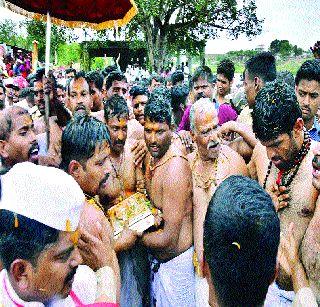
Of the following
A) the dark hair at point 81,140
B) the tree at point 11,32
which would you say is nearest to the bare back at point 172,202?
the dark hair at point 81,140

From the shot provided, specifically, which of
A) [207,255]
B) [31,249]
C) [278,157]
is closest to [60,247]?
[31,249]

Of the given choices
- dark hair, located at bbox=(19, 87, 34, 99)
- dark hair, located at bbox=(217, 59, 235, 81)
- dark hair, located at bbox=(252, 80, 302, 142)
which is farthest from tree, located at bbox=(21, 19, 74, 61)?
dark hair, located at bbox=(252, 80, 302, 142)

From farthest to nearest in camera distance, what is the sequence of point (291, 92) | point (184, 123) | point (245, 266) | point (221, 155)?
point (184, 123) < point (221, 155) < point (291, 92) < point (245, 266)

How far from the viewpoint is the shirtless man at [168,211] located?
3.40m

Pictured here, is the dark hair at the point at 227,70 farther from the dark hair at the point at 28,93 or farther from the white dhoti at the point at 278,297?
the white dhoti at the point at 278,297

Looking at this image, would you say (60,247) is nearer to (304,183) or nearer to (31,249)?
(31,249)

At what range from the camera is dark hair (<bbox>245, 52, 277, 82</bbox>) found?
15.4 feet

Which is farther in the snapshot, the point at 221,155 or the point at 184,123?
the point at 184,123

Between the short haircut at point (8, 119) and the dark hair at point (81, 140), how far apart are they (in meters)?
0.78

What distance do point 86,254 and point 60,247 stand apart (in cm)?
45

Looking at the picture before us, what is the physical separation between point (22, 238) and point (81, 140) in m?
1.18

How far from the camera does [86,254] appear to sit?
2.19m

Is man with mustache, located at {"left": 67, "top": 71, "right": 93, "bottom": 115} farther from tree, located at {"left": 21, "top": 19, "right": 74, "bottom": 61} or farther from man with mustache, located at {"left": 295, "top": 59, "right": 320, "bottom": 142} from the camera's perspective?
tree, located at {"left": 21, "top": 19, "right": 74, "bottom": 61}

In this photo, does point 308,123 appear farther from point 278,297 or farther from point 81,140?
point 81,140
